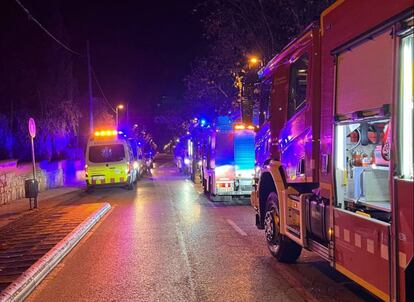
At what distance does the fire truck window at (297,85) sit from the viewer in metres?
6.94

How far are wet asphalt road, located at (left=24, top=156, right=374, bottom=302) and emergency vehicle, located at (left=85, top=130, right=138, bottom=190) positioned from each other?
875 centimetres

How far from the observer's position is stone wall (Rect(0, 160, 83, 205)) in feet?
54.8

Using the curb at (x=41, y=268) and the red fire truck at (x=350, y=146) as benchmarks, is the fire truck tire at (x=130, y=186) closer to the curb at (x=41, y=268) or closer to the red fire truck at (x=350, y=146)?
the curb at (x=41, y=268)

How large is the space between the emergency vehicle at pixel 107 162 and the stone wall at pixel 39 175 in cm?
245

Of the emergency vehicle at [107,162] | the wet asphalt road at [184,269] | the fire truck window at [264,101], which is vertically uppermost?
the fire truck window at [264,101]

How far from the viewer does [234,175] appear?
15547mm

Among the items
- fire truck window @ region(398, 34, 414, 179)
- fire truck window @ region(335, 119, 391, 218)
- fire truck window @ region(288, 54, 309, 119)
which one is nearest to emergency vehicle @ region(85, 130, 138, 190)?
fire truck window @ region(288, 54, 309, 119)

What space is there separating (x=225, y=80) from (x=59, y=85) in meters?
10.9

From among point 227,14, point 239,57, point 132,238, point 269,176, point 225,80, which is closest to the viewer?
point 269,176

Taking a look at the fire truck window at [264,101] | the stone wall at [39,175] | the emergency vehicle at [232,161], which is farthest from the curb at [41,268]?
the stone wall at [39,175]

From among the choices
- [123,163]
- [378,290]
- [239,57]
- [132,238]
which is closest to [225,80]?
[239,57]

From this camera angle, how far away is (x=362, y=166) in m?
5.41

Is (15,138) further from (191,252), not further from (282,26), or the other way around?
(191,252)

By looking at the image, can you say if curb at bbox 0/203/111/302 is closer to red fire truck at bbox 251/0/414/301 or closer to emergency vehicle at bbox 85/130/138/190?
red fire truck at bbox 251/0/414/301
